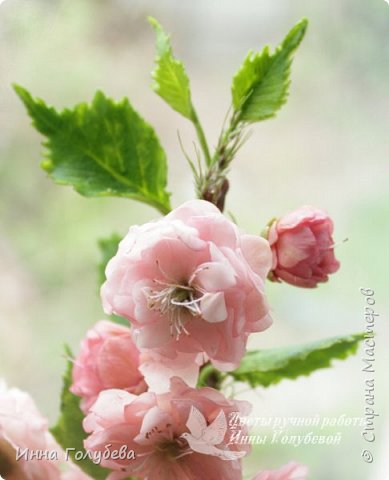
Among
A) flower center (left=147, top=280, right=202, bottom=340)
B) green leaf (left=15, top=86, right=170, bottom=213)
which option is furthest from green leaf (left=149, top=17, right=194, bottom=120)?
flower center (left=147, top=280, right=202, bottom=340)

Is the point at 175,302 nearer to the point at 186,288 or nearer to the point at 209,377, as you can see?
the point at 186,288

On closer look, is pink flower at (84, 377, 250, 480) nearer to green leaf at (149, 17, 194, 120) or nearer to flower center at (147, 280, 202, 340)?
flower center at (147, 280, 202, 340)

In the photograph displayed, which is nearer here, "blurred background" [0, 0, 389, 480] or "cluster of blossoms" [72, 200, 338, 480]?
"cluster of blossoms" [72, 200, 338, 480]

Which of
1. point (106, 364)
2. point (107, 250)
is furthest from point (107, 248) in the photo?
point (106, 364)

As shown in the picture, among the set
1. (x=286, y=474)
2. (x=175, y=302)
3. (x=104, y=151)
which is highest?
(x=104, y=151)

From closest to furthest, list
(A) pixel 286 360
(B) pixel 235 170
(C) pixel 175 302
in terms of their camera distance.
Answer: (C) pixel 175 302 → (A) pixel 286 360 → (B) pixel 235 170

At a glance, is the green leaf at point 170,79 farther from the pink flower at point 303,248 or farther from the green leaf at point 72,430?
the green leaf at point 72,430

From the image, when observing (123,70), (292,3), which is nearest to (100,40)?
(123,70)

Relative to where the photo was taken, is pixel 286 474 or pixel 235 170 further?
pixel 235 170
